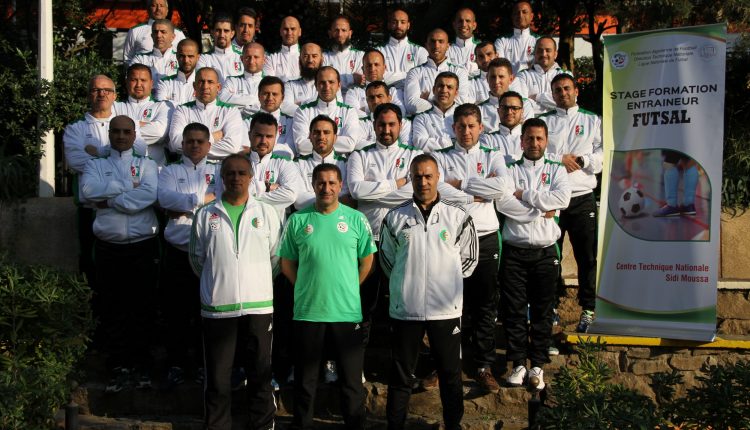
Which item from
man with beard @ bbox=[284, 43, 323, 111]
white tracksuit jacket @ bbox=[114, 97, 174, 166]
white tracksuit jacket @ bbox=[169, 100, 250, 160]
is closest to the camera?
white tracksuit jacket @ bbox=[169, 100, 250, 160]

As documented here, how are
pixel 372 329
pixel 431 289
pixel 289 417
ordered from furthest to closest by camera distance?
pixel 372 329
pixel 289 417
pixel 431 289

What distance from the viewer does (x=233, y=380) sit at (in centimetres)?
801

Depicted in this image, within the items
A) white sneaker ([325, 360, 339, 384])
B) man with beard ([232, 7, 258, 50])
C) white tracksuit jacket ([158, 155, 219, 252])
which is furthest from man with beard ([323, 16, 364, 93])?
white sneaker ([325, 360, 339, 384])

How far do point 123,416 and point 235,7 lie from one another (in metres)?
6.98

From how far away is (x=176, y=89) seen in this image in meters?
10.5

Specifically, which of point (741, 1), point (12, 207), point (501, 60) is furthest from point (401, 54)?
point (12, 207)

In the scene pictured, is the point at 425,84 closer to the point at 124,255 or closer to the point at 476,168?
the point at 476,168

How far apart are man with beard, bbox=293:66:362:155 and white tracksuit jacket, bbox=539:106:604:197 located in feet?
5.83

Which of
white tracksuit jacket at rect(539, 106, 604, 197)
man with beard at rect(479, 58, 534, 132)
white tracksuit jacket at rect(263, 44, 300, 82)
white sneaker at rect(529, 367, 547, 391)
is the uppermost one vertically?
white tracksuit jacket at rect(263, 44, 300, 82)

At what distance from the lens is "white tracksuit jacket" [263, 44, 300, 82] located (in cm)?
1125

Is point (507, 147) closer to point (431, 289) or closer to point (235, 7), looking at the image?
point (431, 289)

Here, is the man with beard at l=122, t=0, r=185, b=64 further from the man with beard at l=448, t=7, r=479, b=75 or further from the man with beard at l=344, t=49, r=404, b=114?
the man with beard at l=448, t=7, r=479, b=75

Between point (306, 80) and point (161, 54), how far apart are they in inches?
66.9

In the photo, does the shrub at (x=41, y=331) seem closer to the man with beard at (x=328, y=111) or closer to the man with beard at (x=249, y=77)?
the man with beard at (x=328, y=111)
